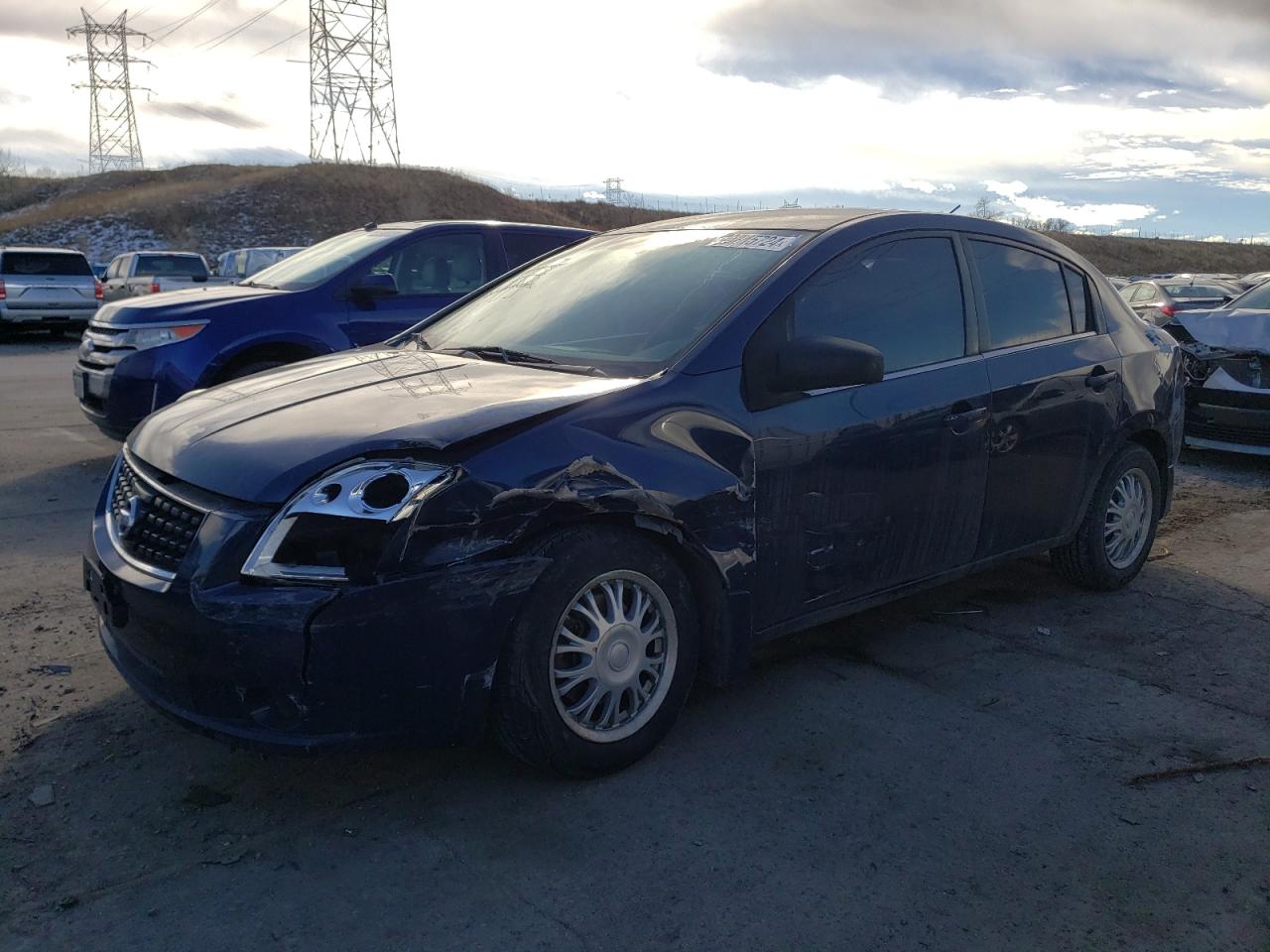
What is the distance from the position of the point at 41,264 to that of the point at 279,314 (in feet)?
51.6

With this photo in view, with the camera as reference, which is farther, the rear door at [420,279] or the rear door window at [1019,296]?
the rear door at [420,279]

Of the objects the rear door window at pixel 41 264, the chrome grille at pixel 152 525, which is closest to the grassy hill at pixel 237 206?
the rear door window at pixel 41 264

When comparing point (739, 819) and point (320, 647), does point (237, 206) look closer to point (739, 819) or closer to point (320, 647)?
point (320, 647)

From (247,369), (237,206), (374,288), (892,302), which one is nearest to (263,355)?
(247,369)

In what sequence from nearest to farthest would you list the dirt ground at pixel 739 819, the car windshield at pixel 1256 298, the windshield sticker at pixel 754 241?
the dirt ground at pixel 739 819
the windshield sticker at pixel 754 241
the car windshield at pixel 1256 298

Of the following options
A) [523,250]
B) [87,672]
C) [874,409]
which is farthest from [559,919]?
[523,250]

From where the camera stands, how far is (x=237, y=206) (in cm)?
5525

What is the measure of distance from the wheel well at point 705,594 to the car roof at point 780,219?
4.73 feet

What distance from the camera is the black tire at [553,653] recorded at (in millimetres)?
2957

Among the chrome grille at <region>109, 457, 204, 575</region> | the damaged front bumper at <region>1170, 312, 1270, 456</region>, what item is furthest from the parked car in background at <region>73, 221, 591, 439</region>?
the damaged front bumper at <region>1170, 312, 1270, 456</region>

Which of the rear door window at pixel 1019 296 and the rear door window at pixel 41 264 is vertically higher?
the rear door window at pixel 1019 296

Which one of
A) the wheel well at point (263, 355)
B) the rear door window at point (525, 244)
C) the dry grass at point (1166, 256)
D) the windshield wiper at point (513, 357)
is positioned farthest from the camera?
the dry grass at point (1166, 256)

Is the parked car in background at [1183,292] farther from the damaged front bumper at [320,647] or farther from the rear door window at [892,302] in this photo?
the damaged front bumper at [320,647]

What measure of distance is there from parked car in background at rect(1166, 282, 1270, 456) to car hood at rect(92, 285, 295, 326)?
6706 millimetres
